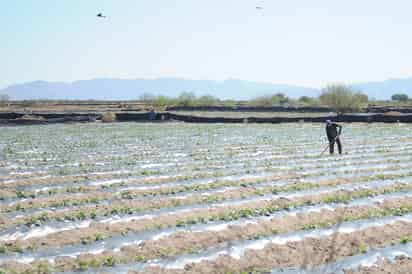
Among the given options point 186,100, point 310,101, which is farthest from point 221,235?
point 310,101

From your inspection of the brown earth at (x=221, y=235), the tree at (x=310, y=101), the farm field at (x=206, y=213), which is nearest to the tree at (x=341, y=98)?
the tree at (x=310, y=101)

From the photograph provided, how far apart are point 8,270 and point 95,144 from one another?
554 inches

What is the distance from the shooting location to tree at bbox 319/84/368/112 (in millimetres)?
46750

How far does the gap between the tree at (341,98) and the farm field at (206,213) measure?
32.5 metres

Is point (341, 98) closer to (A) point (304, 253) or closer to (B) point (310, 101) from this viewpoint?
(B) point (310, 101)

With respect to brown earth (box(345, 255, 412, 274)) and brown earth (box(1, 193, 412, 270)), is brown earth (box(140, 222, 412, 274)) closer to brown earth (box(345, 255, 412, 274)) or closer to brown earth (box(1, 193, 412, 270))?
brown earth (box(345, 255, 412, 274))

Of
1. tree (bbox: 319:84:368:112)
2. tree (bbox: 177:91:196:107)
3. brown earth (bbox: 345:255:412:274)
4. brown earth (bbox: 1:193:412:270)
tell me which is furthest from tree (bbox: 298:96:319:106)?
brown earth (bbox: 345:255:412:274)

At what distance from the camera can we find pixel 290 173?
39.4 ft

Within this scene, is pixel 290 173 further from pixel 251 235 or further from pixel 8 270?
pixel 8 270

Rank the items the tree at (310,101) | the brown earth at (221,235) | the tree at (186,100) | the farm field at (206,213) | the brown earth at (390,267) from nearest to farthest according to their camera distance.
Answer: the brown earth at (390,267) → the farm field at (206,213) → the brown earth at (221,235) → the tree at (310,101) → the tree at (186,100)

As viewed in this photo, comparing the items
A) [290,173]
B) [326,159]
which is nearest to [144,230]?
[290,173]

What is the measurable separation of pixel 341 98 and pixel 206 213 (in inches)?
1667

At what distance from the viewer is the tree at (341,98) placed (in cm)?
→ 4675

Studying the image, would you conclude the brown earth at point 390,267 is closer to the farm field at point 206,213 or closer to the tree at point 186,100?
the farm field at point 206,213
